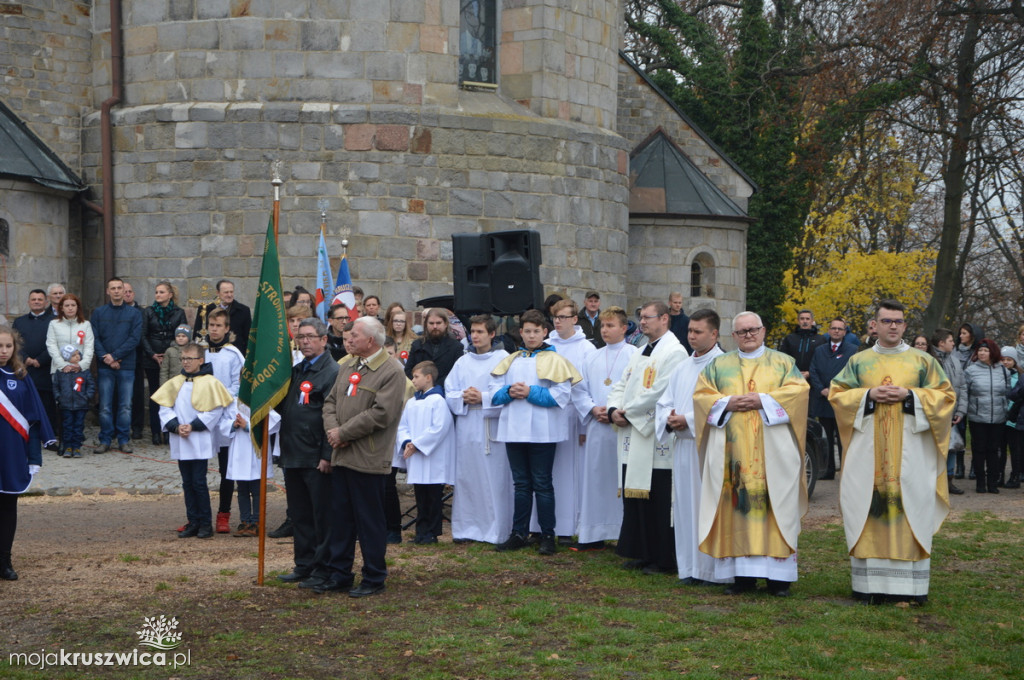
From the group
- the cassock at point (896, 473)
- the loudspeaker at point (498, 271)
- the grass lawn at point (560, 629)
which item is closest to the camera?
the grass lawn at point (560, 629)

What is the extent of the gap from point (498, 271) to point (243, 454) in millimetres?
2969

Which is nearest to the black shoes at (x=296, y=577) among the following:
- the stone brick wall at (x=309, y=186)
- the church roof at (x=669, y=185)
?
the stone brick wall at (x=309, y=186)

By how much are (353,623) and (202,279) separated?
10.1 m

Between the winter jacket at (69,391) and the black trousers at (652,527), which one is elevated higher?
the winter jacket at (69,391)

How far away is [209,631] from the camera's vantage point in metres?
7.21

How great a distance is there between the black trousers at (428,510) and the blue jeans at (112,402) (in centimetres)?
559

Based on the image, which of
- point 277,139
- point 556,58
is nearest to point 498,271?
point 277,139

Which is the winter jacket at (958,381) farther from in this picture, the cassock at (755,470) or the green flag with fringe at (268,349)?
the green flag with fringe at (268,349)

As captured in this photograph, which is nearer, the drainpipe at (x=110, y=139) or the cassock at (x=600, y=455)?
the cassock at (x=600, y=455)

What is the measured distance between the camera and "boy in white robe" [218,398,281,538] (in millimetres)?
10508

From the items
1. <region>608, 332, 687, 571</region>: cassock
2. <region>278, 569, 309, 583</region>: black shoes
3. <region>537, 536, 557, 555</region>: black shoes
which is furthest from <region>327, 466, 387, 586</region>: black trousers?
<region>608, 332, 687, 571</region>: cassock

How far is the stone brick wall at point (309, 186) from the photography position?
1653 cm

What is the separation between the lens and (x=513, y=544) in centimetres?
1009

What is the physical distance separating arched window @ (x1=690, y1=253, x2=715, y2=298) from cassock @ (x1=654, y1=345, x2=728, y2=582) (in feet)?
42.3
